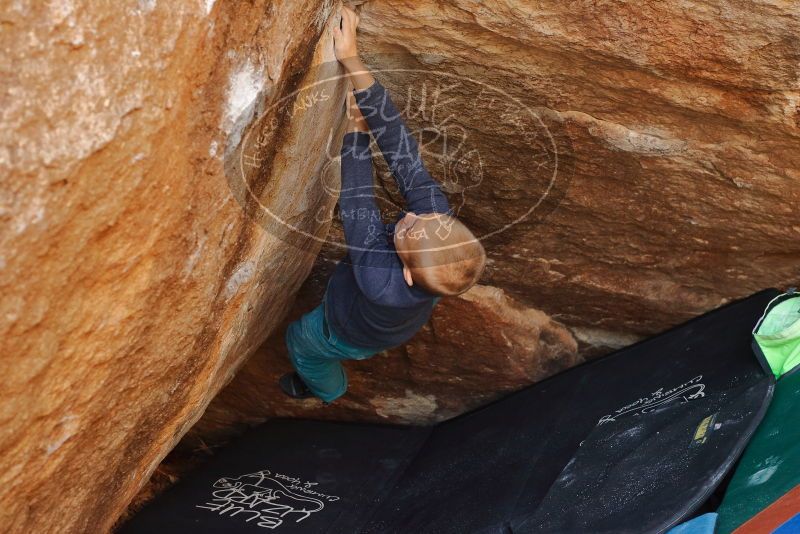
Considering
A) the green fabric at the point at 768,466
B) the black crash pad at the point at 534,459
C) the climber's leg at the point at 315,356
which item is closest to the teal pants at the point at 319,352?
the climber's leg at the point at 315,356

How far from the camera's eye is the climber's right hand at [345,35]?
2.24 m

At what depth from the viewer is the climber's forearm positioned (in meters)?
2.28

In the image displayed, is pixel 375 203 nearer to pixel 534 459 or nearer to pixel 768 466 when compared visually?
pixel 534 459

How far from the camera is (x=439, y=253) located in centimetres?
225

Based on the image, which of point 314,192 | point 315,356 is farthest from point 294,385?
point 314,192

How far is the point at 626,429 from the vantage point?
8.98ft

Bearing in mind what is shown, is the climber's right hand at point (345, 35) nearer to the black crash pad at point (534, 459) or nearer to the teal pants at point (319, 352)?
the teal pants at point (319, 352)

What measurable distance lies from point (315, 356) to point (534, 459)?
2.60 feet

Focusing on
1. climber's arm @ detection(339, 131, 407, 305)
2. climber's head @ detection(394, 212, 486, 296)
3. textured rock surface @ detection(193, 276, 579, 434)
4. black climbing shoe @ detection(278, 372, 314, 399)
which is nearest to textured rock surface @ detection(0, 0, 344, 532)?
climber's arm @ detection(339, 131, 407, 305)

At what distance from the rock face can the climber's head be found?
0.37m

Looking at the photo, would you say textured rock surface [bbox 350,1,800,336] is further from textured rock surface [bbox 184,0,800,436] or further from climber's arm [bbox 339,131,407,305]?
climber's arm [bbox 339,131,407,305]

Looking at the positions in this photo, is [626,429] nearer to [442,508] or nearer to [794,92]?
[442,508]

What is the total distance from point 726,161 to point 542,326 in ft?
3.67

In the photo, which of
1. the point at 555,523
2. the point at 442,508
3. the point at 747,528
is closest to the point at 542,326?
the point at 442,508
